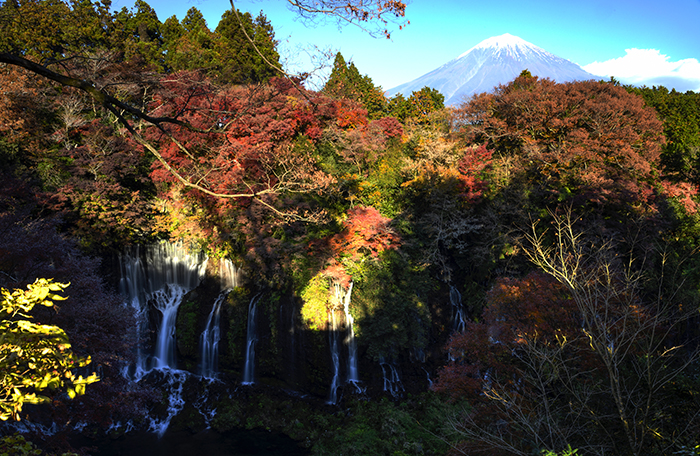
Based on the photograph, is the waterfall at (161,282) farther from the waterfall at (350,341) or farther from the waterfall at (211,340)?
the waterfall at (350,341)

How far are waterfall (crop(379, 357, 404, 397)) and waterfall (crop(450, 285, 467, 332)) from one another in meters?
3.31

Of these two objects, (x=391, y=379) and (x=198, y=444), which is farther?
(x=391, y=379)

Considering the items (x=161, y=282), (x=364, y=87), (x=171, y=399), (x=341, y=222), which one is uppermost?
(x=364, y=87)

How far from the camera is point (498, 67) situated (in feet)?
233

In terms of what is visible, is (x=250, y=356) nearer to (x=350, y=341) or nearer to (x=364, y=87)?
(x=350, y=341)

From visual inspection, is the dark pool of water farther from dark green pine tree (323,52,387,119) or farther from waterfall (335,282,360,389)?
dark green pine tree (323,52,387,119)

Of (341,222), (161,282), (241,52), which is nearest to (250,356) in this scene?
(161,282)

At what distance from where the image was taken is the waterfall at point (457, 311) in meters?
15.8

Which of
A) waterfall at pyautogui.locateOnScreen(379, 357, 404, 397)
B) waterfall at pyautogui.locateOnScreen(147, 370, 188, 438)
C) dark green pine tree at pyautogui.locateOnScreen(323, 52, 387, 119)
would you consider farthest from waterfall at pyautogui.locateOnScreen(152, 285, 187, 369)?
dark green pine tree at pyautogui.locateOnScreen(323, 52, 387, 119)

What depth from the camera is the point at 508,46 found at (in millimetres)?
76062

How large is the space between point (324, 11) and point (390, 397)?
13.5 meters

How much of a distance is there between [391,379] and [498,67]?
72681 millimetres

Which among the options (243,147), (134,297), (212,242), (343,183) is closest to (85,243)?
(134,297)

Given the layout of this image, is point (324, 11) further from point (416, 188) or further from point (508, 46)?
point (508, 46)
